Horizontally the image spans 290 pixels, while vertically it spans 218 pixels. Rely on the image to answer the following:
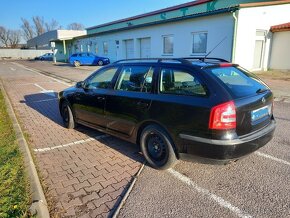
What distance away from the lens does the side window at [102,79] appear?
434cm

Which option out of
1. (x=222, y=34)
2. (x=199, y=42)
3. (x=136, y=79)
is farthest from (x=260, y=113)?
(x=199, y=42)

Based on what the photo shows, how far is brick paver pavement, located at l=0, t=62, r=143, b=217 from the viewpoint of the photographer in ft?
9.41

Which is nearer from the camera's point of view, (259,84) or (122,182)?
(122,182)

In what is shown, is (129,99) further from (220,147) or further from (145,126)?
(220,147)


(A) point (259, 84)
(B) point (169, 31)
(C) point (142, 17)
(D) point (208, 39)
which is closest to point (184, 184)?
(A) point (259, 84)

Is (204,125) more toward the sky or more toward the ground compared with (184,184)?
more toward the sky

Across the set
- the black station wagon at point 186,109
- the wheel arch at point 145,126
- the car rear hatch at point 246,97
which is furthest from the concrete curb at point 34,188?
the car rear hatch at point 246,97

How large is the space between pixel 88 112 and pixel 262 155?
3.27 metres

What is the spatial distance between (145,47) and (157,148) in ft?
57.7

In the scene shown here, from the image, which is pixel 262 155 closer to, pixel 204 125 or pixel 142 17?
pixel 204 125

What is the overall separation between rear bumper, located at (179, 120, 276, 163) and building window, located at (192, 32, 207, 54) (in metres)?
12.7

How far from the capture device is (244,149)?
2.97 m

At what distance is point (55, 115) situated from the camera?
6.80 meters

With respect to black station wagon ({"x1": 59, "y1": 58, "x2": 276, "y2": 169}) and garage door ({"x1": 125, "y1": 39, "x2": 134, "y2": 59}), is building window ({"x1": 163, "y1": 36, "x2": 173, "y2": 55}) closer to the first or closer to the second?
garage door ({"x1": 125, "y1": 39, "x2": 134, "y2": 59})
